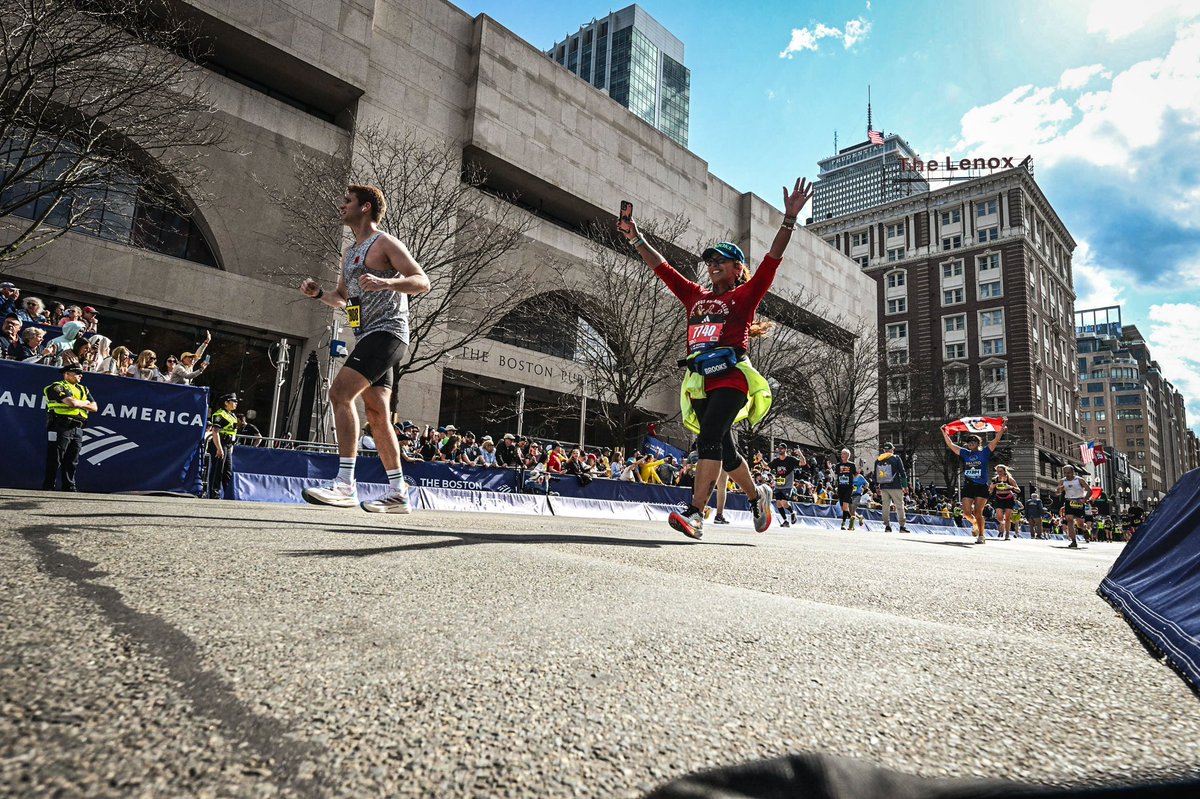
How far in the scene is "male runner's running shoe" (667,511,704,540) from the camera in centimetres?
502

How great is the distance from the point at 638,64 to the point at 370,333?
12254cm

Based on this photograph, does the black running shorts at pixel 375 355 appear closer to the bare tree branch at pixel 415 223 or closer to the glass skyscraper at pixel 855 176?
the bare tree branch at pixel 415 223

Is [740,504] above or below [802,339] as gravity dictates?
below

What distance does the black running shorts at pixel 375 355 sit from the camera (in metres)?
4.39

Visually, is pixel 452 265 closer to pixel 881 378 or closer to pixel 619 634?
pixel 619 634

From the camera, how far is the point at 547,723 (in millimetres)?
920

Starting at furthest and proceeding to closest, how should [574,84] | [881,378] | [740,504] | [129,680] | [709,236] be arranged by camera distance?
1. [881,378]
2. [709,236]
3. [574,84]
4. [740,504]
5. [129,680]

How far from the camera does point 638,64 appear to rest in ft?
368

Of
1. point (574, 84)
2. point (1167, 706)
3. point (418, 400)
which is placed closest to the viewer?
point (1167, 706)

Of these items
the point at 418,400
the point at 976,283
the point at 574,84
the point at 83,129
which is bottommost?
the point at 418,400

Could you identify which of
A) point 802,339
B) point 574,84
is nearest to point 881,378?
point 802,339

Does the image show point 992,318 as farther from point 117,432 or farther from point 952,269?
point 117,432

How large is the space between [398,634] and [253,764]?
0.60 metres

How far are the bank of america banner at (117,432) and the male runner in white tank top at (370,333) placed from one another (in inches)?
206
